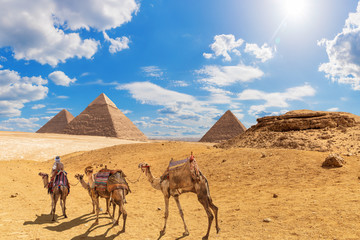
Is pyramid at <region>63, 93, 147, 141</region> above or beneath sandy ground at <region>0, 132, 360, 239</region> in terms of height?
above

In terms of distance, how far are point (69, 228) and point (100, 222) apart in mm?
920

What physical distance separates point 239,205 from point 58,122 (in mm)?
106177

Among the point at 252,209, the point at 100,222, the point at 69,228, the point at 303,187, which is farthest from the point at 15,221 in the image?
the point at 303,187

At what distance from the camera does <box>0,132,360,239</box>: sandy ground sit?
19.9 feet

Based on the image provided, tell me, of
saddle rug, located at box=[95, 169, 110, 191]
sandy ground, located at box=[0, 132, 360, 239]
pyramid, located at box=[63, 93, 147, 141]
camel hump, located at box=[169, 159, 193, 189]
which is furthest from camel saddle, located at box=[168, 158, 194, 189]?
pyramid, located at box=[63, 93, 147, 141]

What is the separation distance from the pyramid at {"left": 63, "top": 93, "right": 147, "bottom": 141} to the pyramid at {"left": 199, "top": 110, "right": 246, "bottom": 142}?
31.4 meters

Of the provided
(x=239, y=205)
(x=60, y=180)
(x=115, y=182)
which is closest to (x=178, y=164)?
(x=115, y=182)

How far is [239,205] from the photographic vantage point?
8531mm

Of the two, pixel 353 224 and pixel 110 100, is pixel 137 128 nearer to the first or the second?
pixel 110 100

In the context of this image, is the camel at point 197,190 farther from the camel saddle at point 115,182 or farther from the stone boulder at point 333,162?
the stone boulder at point 333,162

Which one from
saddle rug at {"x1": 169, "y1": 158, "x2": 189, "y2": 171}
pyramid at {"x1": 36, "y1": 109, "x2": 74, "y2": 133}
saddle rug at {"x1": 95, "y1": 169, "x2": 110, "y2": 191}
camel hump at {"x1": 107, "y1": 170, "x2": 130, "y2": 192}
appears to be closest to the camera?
saddle rug at {"x1": 169, "y1": 158, "x2": 189, "y2": 171}

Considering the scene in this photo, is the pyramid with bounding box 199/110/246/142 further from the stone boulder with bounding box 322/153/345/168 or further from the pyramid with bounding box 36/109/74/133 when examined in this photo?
the pyramid with bounding box 36/109/74/133

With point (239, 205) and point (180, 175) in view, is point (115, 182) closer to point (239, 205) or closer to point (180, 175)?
point (180, 175)

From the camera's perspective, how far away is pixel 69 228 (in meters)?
6.81
